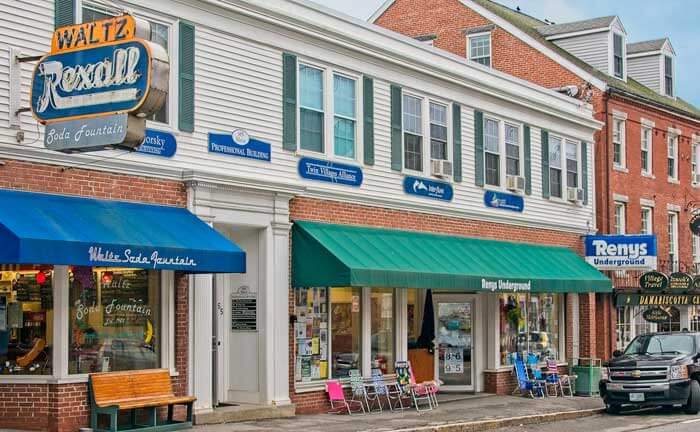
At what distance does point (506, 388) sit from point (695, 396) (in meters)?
4.93

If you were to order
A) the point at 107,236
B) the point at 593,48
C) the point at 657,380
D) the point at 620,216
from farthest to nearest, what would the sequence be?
the point at 593,48, the point at 620,216, the point at 657,380, the point at 107,236

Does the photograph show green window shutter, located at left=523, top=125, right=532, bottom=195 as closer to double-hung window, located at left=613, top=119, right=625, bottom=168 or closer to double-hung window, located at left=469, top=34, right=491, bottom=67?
double-hung window, located at left=613, top=119, right=625, bottom=168

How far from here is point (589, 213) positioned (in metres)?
30.0

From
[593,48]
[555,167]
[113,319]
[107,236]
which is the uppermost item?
[593,48]

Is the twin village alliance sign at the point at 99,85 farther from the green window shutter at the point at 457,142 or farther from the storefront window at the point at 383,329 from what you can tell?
the green window shutter at the point at 457,142

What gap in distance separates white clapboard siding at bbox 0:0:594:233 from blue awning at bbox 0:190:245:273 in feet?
2.15

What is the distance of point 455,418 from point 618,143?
14785 millimetres

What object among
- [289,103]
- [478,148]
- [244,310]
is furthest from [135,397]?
[478,148]

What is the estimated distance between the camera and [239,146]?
1848cm

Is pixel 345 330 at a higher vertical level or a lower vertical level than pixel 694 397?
higher

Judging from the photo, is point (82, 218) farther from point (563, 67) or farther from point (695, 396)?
point (563, 67)

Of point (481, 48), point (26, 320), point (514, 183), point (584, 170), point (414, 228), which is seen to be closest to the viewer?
point (26, 320)

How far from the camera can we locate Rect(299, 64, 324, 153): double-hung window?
65.7 ft

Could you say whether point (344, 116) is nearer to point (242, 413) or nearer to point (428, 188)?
point (428, 188)
